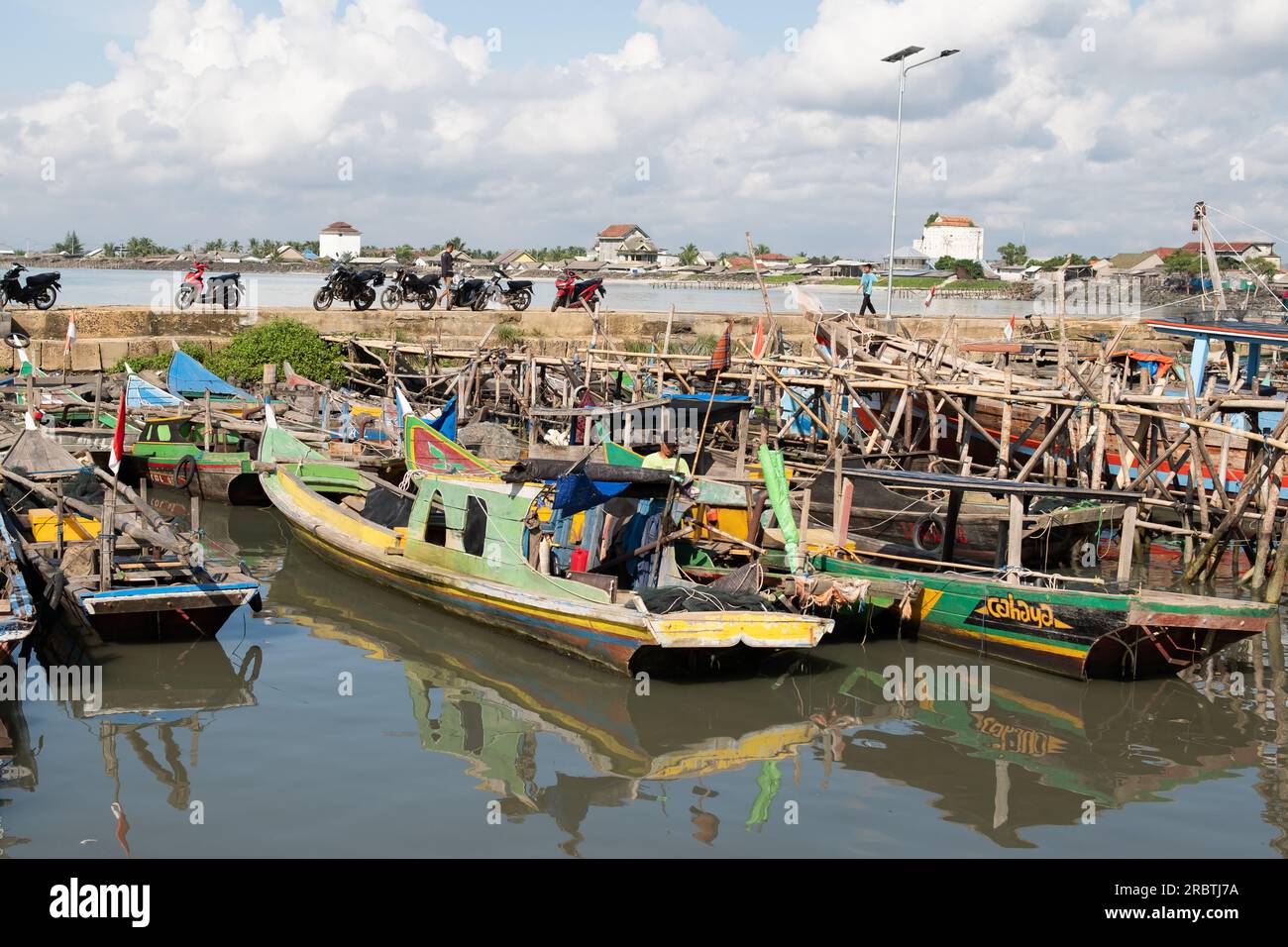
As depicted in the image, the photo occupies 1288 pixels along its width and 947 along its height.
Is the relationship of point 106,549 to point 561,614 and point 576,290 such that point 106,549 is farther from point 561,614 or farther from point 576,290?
point 576,290

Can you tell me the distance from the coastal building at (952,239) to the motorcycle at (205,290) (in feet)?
241

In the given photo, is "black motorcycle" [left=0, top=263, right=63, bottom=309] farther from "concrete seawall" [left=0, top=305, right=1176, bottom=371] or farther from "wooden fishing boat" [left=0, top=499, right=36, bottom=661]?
"wooden fishing boat" [left=0, top=499, right=36, bottom=661]

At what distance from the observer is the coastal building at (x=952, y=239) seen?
94.2 meters

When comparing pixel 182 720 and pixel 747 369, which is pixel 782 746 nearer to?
pixel 182 720

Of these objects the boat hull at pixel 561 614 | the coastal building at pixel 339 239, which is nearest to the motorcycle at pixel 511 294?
the boat hull at pixel 561 614

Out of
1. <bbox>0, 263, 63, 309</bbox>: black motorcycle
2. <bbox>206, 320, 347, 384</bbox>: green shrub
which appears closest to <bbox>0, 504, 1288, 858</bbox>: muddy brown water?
<bbox>206, 320, 347, 384</bbox>: green shrub

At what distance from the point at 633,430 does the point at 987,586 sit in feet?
22.3

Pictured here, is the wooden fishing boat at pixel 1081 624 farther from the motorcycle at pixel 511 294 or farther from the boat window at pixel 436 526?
the motorcycle at pixel 511 294

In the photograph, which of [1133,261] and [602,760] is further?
[1133,261]

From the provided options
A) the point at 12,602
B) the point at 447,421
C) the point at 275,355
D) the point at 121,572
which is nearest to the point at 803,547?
the point at 121,572

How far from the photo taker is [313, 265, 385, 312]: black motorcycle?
26.2 metres

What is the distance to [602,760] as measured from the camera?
873cm

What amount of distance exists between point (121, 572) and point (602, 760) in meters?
4.73

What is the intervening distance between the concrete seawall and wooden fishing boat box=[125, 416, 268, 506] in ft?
19.8
